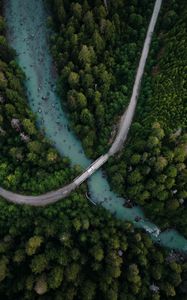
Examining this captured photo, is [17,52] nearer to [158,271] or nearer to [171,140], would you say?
[171,140]

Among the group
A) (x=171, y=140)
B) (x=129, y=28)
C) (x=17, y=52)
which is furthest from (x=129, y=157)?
(x=17, y=52)

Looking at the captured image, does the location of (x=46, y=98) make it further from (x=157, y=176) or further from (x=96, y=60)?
(x=157, y=176)

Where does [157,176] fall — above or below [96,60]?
below

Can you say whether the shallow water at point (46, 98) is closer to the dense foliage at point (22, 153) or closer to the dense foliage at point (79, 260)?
the dense foliage at point (79, 260)

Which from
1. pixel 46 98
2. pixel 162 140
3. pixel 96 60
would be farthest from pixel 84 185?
pixel 96 60

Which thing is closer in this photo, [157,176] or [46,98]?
[157,176]

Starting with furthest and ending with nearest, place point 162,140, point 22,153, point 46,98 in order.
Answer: point 46,98 < point 22,153 < point 162,140
